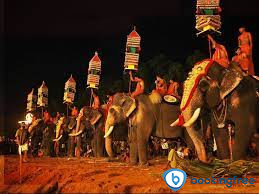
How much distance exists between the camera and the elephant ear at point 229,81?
769cm

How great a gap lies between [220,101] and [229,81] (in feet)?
1.51

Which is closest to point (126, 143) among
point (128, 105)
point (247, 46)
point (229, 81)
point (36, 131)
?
point (128, 105)

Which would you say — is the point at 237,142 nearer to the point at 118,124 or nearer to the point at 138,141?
the point at 138,141

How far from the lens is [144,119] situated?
34.9 feet

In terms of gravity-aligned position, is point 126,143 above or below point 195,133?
below

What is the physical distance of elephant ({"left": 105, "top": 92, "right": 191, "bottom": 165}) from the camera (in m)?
10.5

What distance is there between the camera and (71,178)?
356 inches

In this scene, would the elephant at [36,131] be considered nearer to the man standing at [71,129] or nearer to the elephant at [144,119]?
the man standing at [71,129]

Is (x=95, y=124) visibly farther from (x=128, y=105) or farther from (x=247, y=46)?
(x=247, y=46)

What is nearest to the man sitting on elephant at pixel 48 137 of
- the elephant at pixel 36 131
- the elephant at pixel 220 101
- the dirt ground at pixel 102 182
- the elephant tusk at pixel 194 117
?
the elephant at pixel 36 131

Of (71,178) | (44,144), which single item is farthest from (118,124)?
(44,144)

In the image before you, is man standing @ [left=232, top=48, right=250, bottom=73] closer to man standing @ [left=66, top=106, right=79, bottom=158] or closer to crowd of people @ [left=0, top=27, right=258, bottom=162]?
crowd of people @ [left=0, top=27, right=258, bottom=162]

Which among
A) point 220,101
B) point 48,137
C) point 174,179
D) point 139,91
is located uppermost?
point 139,91

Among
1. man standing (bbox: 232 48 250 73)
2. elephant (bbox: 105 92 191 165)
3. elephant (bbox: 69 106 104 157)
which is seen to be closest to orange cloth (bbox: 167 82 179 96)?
elephant (bbox: 105 92 191 165)
